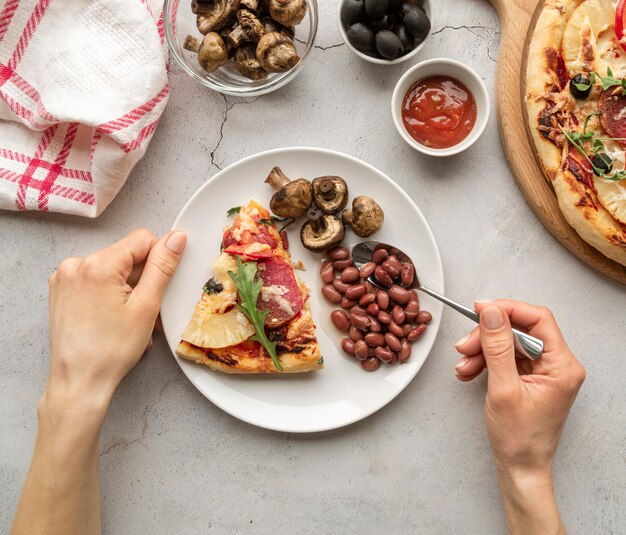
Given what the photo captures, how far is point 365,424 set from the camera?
11.5ft

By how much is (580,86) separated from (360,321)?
5.59ft

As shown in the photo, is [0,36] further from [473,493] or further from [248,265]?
[473,493]

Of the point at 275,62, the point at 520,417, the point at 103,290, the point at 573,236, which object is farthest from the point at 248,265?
the point at 573,236

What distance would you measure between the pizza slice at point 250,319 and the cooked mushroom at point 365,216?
0.44m

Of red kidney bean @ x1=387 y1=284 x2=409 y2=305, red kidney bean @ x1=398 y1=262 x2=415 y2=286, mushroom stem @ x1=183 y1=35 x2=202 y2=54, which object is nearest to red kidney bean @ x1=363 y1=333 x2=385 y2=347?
red kidney bean @ x1=387 y1=284 x2=409 y2=305

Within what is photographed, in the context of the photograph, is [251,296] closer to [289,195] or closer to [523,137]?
[289,195]

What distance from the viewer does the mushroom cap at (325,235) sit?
3273mm

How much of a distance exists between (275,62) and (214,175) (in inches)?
28.8

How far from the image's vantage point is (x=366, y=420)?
352 cm

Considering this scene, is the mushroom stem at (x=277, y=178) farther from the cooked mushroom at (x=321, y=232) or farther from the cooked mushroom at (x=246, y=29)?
the cooked mushroom at (x=246, y=29)

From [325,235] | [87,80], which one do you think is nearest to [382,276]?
[325,235]

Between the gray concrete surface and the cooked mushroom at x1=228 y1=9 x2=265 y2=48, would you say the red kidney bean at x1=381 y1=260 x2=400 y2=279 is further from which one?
the cooked mushroom at x1=228 y1=9 x2=265 y2=48

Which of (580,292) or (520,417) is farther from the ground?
(580,292)

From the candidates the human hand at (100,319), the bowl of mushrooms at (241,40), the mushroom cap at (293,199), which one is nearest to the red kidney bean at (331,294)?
the mushroom cap at (293,199)
